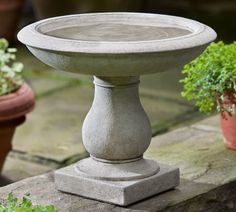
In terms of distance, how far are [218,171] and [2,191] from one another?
1.04 m

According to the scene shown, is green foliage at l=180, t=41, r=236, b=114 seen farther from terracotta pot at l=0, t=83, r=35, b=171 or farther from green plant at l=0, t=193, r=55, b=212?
green plant at l=0, t=193, r=55, b=212

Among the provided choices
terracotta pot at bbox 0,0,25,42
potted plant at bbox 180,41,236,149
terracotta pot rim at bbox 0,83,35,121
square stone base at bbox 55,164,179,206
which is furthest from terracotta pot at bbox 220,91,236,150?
terracotta pot at bbox 0,0,25,42

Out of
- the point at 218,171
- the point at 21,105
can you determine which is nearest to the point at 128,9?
the point at 21,105

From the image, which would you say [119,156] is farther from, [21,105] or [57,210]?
[21,105]

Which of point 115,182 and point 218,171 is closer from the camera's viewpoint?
point 115,182

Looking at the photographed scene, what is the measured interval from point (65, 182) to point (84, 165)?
12 cm

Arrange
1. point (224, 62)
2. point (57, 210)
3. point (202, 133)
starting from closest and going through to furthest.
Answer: point (57, 210), point (224, 62), point (202, 133)

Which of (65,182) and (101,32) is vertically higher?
(101,32)

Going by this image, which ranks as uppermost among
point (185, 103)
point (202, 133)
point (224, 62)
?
point (224, 62)

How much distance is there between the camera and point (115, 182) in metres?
3.72

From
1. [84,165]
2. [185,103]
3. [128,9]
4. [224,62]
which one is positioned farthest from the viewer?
[128,9]

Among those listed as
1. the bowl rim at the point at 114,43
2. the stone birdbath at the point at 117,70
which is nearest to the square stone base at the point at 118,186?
the stone birdbath at the point at 117,70

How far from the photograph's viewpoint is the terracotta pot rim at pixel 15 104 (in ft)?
15.5

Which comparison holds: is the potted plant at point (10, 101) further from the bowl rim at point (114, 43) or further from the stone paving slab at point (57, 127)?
the bowl rim at point (114, 43)
